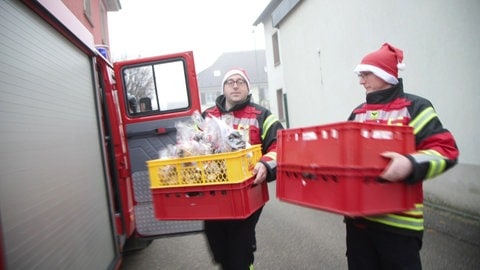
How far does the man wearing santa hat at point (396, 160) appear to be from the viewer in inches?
75.6

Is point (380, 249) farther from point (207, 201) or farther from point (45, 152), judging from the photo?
point (45, 152)

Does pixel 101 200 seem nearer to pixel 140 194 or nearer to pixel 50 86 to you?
pixel 140 194

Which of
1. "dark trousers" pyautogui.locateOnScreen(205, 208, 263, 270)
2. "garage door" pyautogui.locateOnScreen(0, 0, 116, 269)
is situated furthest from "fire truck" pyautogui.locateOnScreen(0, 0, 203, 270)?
"dark trousers" pyautogui.locateOnScreen(205, 208, 263, 270)

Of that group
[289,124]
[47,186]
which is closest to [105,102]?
[47,186]

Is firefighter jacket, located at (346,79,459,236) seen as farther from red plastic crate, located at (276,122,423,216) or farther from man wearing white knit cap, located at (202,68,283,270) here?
man wearing white knit cap, located at (202,68,283,270)

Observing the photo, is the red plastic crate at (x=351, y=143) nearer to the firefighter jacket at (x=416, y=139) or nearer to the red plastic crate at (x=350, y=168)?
the red plastic crate at (x=350, y=168)

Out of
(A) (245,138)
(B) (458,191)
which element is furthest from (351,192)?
(B) (458,191)

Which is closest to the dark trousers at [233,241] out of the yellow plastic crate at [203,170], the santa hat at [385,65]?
the yellow plastic crate at [203,170]

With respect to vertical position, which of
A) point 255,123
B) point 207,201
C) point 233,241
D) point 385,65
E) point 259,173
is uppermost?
point 385,65

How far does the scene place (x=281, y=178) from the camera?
2.33 metres

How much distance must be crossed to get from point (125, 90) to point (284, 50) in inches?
370

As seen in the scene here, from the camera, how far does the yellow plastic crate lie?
230 centimetres

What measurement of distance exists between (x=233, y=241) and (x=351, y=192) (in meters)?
1.19

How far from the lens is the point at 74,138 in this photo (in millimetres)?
2881
